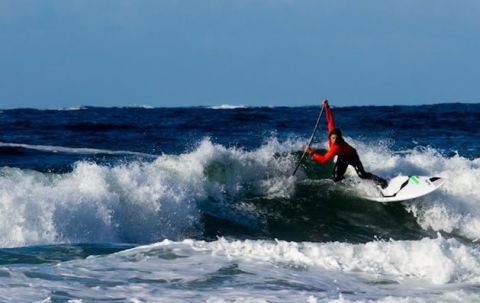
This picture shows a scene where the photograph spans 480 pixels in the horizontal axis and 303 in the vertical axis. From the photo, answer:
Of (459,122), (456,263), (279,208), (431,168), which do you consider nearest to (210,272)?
(456,263)

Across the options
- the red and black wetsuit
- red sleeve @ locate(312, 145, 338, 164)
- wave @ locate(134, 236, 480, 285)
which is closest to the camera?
wave @ locate(134, 236, 480, 285)

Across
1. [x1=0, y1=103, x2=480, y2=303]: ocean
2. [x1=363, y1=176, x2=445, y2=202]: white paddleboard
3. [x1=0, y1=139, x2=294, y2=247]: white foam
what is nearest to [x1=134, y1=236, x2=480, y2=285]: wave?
[x1=0, y1=103, x2=480, y2=303]: ocean

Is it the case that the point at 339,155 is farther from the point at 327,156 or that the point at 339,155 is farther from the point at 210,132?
the point at 210,132

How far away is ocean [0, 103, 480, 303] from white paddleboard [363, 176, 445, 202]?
60cm

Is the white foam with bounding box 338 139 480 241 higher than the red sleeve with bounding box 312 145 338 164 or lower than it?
lower

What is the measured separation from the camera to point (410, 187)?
16547 mm

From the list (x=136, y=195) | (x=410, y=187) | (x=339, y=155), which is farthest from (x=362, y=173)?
(x=136, y=195)

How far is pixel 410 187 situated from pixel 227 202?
A: 3.59 meters

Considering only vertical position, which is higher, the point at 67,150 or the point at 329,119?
the point at 329,119

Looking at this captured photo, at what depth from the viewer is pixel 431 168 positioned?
66.2 feet

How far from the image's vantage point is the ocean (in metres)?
8.83

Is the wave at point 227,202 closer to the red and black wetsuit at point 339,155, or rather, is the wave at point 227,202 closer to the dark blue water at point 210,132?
the red and black wetsuit at point 339,155

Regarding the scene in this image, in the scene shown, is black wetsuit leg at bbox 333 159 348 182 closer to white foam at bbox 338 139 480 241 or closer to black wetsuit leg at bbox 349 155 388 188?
black wetsuit leg at bbox 349 155 388 188

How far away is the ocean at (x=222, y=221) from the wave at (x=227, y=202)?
29 mm
